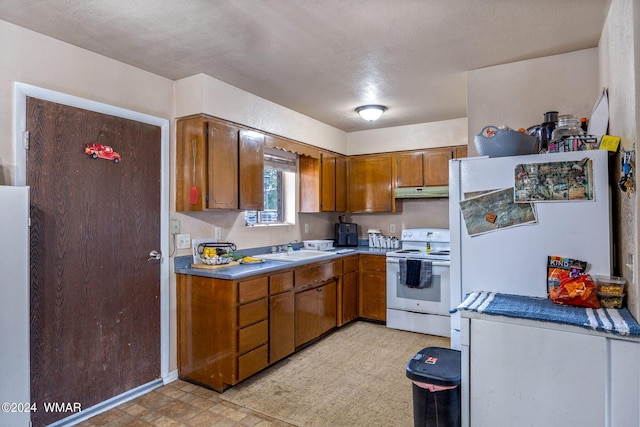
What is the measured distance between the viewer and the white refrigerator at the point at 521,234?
166 cm

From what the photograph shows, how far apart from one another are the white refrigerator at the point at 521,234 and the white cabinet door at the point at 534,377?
37 centimetres

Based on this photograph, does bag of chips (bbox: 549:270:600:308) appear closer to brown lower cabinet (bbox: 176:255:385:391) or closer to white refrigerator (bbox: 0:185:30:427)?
brown lower cabinet (bbox: 176:255:385:391)

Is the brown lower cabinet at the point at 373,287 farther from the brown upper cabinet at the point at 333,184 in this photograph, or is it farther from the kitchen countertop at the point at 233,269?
the kitchen countertop at the point at 233,269

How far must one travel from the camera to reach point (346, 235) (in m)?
4.86

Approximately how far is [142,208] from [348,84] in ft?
6.36

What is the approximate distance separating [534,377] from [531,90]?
2059 mm

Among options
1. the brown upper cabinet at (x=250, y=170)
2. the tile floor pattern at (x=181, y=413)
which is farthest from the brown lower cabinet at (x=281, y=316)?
the brown upper cabinet at (x=250, y=170)

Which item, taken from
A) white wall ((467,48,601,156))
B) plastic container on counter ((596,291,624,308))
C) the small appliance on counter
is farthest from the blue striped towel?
the small appliance on counter

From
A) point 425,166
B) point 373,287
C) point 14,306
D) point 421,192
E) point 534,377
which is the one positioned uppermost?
point 425,166

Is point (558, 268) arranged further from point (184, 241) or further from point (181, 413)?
point (184, 241)

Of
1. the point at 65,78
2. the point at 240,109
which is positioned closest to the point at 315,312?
the point at 240,109

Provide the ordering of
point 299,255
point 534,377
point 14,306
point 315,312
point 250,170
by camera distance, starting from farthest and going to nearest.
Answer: point 299,255, point 315,312, point 250,170, point 14,306, point 534,377

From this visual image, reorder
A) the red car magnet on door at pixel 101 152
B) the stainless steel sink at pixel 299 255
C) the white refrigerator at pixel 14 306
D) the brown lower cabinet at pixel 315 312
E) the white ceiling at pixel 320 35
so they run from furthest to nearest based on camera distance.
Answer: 1. the stainless steel sink at pixel 299 255
2. the brown lower cabinet at pixel 315 312
3. the red car magnet on door at pixel 101 152
4. the white ceiling at pixel 320 35
5. the white refrigerator at pixel 14 306

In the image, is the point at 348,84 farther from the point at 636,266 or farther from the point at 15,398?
the point at 15,398
